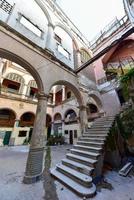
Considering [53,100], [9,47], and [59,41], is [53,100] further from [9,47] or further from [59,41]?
[9,47]

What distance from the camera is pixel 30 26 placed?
5844mm

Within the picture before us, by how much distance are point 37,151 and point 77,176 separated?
1779 mm

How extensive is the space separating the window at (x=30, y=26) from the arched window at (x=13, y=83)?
397 inches

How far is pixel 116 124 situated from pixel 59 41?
693 cm

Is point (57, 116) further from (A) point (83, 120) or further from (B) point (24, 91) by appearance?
(A) point (83, 120)

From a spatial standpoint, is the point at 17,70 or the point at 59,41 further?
the point at 17,70

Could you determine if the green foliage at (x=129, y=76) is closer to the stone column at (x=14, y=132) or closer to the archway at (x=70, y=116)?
the archway at (x=70, y=116)

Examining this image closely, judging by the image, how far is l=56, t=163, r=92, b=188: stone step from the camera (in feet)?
10.6

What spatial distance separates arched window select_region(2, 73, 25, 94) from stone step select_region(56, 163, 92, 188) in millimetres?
12842

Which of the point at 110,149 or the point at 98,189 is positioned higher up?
the point at 110,149

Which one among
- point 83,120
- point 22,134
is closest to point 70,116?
point 22,134

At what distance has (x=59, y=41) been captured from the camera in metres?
7.85

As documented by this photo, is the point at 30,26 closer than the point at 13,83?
Yes

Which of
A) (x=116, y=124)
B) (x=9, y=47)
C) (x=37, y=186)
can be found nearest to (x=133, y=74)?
(x=116, y=124)
